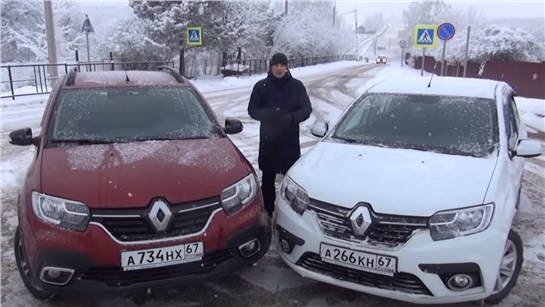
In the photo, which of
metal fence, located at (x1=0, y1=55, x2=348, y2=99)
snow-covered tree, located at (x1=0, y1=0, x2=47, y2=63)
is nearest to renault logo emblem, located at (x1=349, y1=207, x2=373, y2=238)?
metal fence, located at (x1=0, y1=55, x2=348, y2=99)

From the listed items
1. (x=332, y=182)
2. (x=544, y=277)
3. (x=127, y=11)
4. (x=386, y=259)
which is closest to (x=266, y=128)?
(x=332, y=182)

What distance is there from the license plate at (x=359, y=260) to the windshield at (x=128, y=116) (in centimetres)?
163

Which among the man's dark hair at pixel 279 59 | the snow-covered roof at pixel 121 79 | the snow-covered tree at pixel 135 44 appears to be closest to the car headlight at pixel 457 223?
the man's dark hair at pixel 279 59

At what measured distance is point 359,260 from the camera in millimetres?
3080

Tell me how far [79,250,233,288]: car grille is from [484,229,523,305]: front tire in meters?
1.95

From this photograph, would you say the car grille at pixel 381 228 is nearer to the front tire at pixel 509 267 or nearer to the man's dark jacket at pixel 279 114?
the front tire at pixel 509 267

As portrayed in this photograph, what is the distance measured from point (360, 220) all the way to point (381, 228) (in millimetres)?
146

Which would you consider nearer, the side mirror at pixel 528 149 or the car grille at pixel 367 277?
the car grille at pixel 367 277

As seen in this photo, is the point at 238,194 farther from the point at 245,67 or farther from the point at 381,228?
the point at 245,67

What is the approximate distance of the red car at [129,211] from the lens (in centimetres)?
293

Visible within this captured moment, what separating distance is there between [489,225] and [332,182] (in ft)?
3.55

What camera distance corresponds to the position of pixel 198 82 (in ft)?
78.2

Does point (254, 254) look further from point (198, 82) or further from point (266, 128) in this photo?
point (198, 82)

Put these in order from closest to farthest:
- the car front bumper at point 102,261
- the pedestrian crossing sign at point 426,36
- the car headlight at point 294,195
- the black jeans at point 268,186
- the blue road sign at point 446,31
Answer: the car front bumper at point 102,261
the car headlight at point 294,195
the black jeans at point 268,186
the blue road sign at point 446,31
the pedestrian crossing sign at point 426,36
